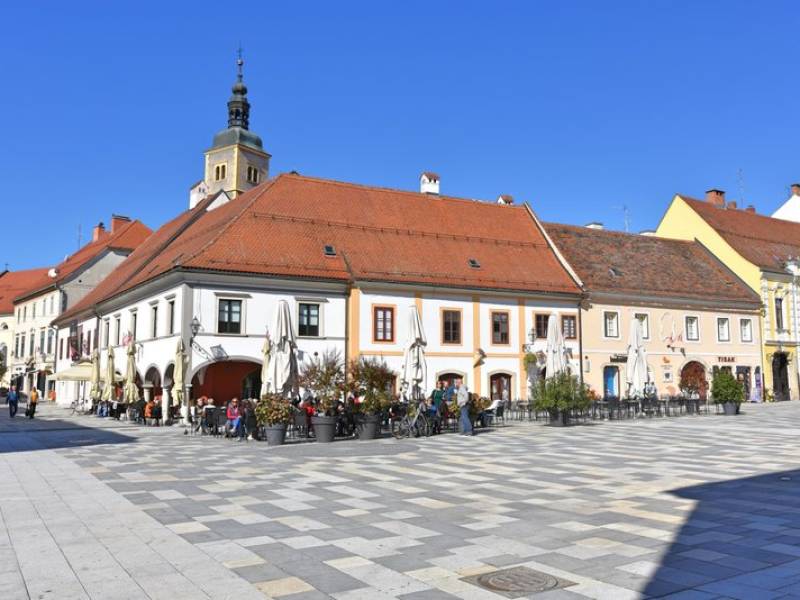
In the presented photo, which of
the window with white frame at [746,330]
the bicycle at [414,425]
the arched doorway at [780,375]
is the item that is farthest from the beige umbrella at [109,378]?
the arched doorway at [780,375]

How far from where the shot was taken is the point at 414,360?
24234 mm

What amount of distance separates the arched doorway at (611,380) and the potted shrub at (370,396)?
2011cm

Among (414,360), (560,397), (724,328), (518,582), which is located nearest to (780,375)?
(724,328)

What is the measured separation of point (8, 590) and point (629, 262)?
39938 mm

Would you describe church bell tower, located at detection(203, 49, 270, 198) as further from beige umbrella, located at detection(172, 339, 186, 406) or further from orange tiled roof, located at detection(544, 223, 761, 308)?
beige umbrella, located at detection(172, 339, 186, 406)

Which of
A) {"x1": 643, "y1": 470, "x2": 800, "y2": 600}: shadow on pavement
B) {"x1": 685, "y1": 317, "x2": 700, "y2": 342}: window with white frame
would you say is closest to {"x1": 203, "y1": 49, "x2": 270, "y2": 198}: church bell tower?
{"x1": 685, "y1": 317, "x2": 700, "y2": 342}: window with white frame

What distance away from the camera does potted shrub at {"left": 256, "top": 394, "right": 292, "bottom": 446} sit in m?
19.2

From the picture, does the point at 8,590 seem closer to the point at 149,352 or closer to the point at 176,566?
the point at 176,566

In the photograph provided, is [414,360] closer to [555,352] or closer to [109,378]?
[555,352]

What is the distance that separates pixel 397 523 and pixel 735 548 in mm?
3643

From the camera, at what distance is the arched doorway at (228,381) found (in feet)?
99.9

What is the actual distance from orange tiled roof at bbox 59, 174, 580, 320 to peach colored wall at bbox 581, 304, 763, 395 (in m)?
2.99

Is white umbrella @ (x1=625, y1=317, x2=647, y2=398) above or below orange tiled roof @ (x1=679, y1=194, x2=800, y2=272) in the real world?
below

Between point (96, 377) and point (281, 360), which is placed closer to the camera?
point (281, 360)
